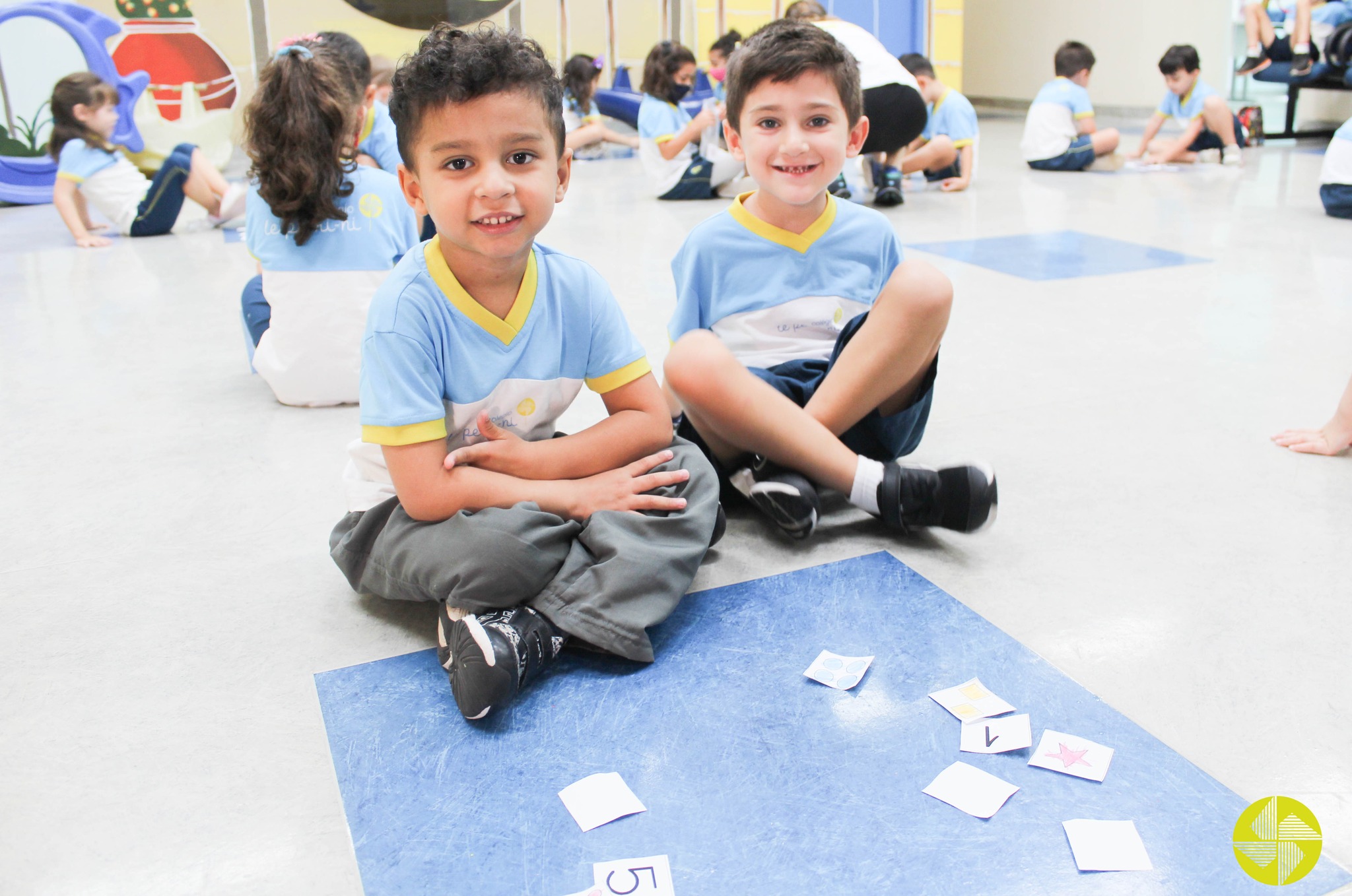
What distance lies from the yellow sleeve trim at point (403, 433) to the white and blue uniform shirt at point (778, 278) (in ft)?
1.82

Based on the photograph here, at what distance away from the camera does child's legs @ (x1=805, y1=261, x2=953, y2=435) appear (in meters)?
1.60

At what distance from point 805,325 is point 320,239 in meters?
1.12

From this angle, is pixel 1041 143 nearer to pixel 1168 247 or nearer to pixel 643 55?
pixel 1168 247

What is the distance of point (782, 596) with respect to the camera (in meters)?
1.45

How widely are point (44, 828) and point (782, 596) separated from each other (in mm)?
875

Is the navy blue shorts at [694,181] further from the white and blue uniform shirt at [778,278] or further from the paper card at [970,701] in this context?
the paper card at [970,701]

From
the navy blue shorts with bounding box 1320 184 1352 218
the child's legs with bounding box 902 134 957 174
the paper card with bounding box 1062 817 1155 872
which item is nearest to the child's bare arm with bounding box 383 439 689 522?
the paper card with bounding box 1062 817 1155 872

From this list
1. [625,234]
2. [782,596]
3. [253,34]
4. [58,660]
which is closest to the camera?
[58,660]

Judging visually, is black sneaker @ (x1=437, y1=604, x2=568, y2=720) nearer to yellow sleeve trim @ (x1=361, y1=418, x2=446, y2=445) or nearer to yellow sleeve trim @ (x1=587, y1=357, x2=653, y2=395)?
yellow sleeve trim @ (x1=361, y1=418, x2=446, y2=445)

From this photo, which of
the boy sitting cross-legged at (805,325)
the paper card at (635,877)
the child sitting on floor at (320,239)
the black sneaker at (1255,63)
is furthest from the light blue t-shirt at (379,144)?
the black sneaker at (1255,63)

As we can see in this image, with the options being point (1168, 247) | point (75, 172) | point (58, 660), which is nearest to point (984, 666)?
point (58, 660)

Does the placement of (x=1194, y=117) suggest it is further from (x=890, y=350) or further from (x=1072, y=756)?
(x=1072, y=756)

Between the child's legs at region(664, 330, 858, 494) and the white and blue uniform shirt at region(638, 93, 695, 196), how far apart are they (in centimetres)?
395

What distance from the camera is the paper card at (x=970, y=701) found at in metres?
1.17
